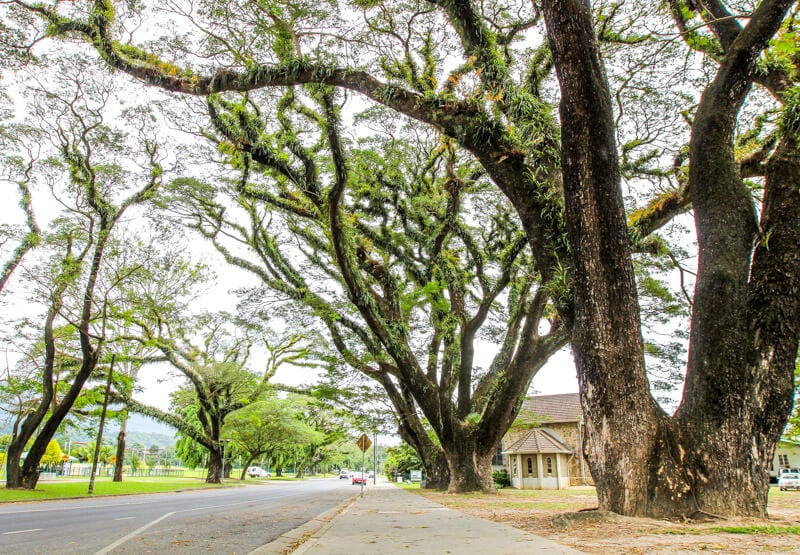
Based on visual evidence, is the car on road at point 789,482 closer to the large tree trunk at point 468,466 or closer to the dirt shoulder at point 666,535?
the large tree trunk at point 468,466

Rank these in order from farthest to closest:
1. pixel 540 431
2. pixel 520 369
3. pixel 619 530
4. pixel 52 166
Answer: pixel 540 431 < pixel 52 166 < pixel 520 369 < pixel 619 530

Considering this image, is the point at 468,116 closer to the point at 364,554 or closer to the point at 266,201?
the point at 364,554

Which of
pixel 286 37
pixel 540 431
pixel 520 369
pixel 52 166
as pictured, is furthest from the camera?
pixel 540 431

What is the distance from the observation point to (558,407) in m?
32.1

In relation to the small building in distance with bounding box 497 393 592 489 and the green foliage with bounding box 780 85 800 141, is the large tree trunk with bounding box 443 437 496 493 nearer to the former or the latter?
the small building in distance with bounding box 497 393 592 489

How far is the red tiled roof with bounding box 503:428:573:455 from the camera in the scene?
2706cm

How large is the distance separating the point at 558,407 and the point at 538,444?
17.5ft

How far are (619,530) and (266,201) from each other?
454 inches

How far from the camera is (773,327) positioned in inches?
215

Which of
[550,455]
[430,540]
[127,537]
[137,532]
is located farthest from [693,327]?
[550,455]

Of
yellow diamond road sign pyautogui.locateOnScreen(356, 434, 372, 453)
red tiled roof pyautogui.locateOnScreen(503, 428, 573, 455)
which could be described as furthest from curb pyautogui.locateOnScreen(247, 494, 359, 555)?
red tiled roof pyautogui.locateOnScreen(503, 428, 573, 455)

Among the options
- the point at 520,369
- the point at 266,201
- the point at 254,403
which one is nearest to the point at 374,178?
the point at 266,201

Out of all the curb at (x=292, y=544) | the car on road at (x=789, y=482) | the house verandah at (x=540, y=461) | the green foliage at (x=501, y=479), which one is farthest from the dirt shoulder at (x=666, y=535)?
the green foliage at (x=501, y=479)

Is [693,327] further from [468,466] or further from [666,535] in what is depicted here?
[468,466]
